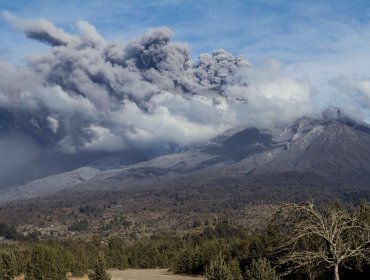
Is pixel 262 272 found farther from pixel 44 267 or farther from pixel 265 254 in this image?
pixel 44 267

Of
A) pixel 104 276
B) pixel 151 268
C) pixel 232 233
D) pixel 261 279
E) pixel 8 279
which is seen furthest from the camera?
pixel 232 233

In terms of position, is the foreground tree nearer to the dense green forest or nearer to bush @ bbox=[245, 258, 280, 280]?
the dense green forest

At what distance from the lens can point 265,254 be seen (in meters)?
43.6

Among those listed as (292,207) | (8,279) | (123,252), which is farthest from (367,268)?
(123,252)

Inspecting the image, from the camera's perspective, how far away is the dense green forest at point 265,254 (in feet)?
84.4

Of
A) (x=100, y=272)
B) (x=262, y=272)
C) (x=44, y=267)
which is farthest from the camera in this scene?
(x=44, y=267)

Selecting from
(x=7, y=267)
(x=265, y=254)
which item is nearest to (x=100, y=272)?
(x=7, y=267)

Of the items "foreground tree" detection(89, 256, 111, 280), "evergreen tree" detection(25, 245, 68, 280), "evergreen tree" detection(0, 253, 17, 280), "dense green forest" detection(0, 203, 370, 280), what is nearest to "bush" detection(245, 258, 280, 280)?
"dense green forest" detection(0, 203, 370, 280)

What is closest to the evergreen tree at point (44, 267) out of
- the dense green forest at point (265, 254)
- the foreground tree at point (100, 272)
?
the dense green forest at point (265, 254)

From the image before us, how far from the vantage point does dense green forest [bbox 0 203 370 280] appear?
84.4 ft

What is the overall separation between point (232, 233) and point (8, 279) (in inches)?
4724

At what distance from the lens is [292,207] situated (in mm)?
25672

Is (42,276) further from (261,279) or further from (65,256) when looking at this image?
(261,279)

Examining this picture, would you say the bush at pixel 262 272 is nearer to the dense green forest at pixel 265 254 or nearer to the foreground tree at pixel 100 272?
the dense green forest at pixel 265 254
